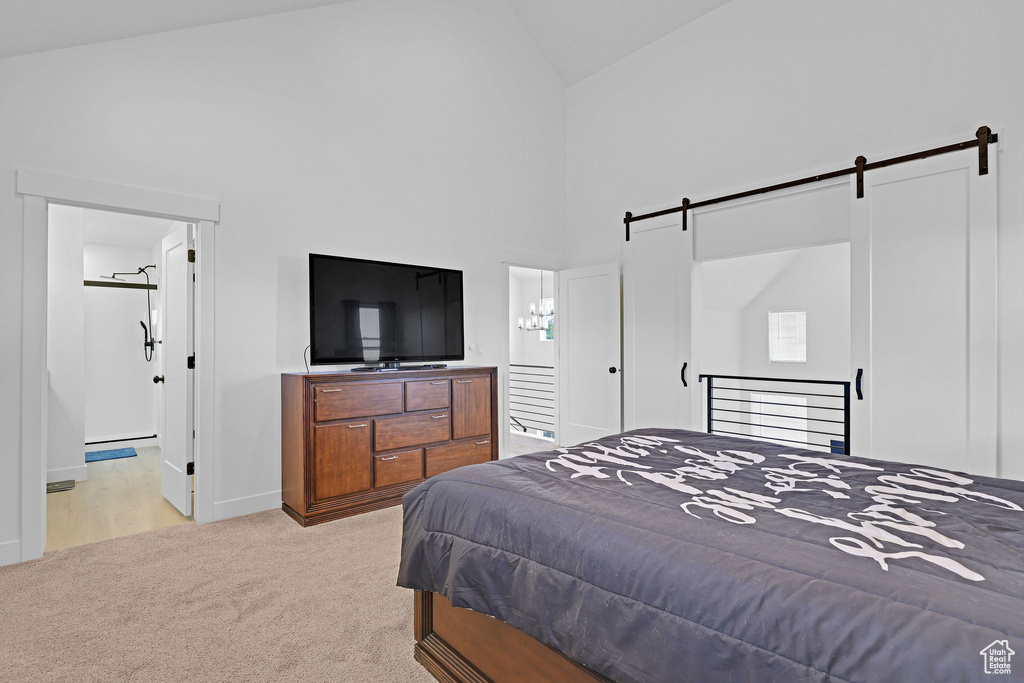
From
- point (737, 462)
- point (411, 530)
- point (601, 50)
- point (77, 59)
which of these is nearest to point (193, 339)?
point (77, 59)

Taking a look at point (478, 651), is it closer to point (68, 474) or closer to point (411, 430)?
point (411, 430)

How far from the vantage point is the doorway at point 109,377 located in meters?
3.65

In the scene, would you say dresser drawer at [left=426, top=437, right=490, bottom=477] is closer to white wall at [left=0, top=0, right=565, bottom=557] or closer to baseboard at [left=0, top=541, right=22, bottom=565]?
white wall at [left=0, top=0, right=565, bottom=557]

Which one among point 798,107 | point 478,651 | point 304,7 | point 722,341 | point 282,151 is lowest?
point 478,651

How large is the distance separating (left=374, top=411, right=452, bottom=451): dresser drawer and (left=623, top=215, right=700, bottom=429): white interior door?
6.39 ft

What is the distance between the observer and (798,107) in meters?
4.04

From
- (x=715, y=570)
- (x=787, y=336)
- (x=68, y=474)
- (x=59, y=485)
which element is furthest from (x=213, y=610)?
(x=787, y=336)

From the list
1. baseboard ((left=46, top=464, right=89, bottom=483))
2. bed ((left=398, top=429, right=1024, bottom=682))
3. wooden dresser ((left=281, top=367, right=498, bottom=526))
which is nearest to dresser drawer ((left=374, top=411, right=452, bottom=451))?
wooden dresser ((left=281, top=367, right=498, bottom=526))

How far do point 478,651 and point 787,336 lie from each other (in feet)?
22.4

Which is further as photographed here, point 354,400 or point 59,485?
point 59,485

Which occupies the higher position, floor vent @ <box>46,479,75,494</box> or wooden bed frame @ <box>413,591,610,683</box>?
wooden bed frame @ <box>413,591,610,683</box>

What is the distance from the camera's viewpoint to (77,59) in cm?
298

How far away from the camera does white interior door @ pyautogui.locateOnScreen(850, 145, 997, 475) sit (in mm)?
3113

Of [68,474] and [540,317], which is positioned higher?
[540,317]
